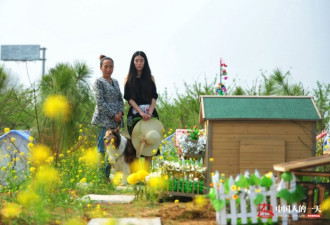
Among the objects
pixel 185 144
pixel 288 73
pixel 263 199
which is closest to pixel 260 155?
pixel 185 144

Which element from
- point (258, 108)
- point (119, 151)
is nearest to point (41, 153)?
point (119, 151)

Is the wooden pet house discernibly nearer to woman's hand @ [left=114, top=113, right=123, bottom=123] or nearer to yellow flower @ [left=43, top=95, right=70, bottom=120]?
woman's hand @ [left=114, top=113, right=123, bottom=123]

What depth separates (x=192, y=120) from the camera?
12.8 meters

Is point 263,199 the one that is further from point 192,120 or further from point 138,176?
point 192,120

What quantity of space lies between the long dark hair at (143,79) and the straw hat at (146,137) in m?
0.42

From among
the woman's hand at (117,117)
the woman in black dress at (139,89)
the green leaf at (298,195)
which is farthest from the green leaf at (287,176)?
the woman's hand at (117,117)

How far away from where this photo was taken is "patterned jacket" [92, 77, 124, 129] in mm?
6441

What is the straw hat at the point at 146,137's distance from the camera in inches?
249

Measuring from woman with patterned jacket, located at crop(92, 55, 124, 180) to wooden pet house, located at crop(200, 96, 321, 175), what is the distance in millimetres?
1510

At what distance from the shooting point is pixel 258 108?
588 cm

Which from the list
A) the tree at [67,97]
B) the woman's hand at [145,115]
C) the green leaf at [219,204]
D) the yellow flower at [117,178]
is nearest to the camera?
the green leaf at [219,204]

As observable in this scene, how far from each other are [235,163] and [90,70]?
4.81 meters

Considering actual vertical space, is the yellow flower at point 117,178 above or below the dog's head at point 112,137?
below

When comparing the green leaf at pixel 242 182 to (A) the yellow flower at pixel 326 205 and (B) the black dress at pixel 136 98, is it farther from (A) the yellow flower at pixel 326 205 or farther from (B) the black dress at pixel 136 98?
(B) the black dress at pixel 136 98
